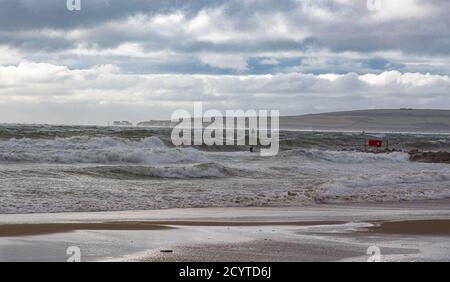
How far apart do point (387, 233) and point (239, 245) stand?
2.70 m

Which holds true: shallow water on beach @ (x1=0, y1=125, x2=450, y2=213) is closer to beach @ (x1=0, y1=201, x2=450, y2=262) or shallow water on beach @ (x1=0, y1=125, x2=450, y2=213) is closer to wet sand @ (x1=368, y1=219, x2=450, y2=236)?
beach @ (x1=0, y1=201, x2=450, y2=262)

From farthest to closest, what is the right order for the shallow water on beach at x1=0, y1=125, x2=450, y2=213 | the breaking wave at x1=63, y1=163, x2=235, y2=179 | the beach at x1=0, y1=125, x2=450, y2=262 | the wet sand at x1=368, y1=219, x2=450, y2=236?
the breaking wave at x1=63, y1=163, x2=235, y2=179 < the shallow water on beach at x1=0, y1=125, x2=450, y2=213 < the wet sand at x1=368, y1=219, x2=450, y2=236 < the beach at x1=0, y1=125, x2=450, y2=262

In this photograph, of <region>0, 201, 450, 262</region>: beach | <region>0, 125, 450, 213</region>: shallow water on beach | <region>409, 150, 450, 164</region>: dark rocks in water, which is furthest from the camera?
<region>409, 150, 450, 164</region>: dark rocks in water

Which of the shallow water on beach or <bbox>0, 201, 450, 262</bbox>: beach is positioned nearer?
<bbox>0, 201, 450, 262</bbox>: beach

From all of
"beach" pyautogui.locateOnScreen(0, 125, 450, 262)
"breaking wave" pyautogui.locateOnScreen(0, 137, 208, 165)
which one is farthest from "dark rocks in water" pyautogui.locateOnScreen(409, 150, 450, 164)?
"breaking wave" pyautogui.locateOnScreen(0, 137, 208, 165)

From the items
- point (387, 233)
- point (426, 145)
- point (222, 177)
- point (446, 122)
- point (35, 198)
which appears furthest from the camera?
point (446, 122)

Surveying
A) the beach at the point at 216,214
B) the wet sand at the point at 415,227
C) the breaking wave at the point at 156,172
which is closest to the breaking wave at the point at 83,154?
the beach at the point at 216,214

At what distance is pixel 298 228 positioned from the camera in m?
10.1

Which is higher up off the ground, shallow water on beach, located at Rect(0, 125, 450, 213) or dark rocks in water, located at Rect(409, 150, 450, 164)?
shallow water on beach, located at Rect(0, 125, 450, 213)

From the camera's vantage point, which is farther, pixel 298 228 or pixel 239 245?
pixel 298 228

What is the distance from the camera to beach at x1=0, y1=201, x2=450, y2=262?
7.53 metres

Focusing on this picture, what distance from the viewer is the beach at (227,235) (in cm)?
753
